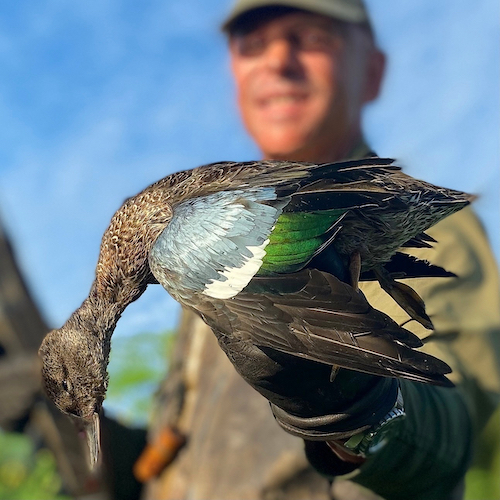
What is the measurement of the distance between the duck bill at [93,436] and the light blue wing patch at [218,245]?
0.57 metres

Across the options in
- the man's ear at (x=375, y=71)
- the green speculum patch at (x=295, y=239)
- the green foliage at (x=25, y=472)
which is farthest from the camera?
the green foliage at (x=25, y=472)

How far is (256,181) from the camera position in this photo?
1.38 meters

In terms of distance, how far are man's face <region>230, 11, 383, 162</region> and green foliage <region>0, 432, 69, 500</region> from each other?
3678 mm

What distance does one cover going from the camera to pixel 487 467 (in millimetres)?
2922

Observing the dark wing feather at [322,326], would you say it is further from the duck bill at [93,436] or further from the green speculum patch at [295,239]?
the duck bill at [93,436]

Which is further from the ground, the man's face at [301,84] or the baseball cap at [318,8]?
the baseball cap at [318,8]

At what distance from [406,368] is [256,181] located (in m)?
0.55

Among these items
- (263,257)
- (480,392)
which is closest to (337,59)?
(480,392)

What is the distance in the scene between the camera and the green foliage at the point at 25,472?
18.3ft

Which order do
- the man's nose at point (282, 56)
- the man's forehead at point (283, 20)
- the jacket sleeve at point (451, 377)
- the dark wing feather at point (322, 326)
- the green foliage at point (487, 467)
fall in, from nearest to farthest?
1. the dark wing feather at point (322, 326)
2. the jacket sleeve at point (451, 377)
3. the green foliage at point (487, 467)
4. the man's nose at point (282, 56)
5. the man's forehead at point (283, 20)

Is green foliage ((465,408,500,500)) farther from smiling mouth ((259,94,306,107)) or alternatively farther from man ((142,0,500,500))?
smiling mouth ((259,94,306,107))

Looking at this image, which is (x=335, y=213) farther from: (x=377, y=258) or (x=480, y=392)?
(x=480, y=392)

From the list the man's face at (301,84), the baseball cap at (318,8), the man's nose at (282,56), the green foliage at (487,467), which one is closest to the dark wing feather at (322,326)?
the green foliage at (487,467)

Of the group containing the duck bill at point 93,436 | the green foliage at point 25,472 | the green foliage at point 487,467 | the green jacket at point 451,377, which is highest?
the duck bill at point 93,436
